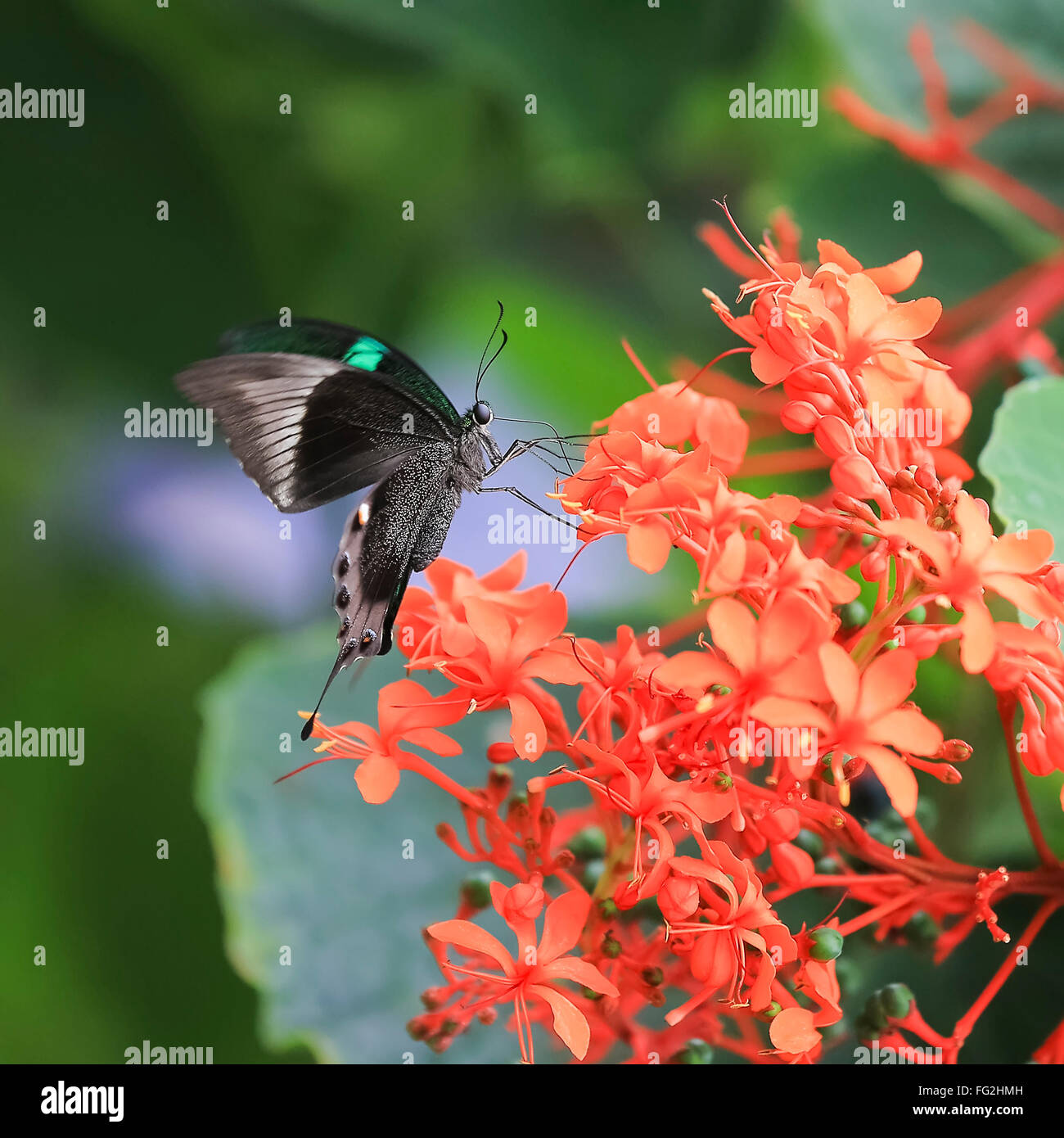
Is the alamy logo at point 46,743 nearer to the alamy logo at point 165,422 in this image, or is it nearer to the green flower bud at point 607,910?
the alamy logo at point 165,422

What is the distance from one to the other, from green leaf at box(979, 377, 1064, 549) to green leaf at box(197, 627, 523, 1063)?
24.4 inches

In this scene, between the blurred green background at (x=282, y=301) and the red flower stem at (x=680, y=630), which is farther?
the blurred green background at (x=282, y=301)

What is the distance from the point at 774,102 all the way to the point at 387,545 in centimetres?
80

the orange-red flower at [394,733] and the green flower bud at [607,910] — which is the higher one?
the orange-red flower at [394,733]

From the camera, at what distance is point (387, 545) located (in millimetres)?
954

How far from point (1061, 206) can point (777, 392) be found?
38cm

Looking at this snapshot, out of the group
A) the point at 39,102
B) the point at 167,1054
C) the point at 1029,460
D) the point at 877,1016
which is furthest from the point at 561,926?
the point at 39,102

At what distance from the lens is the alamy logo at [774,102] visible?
1.33 m

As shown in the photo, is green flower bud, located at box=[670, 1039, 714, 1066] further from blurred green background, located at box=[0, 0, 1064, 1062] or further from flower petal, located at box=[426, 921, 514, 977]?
blurred green background, located at box=[0, 0, 1064, 1062]

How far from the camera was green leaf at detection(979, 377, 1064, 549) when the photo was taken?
79 centimetres

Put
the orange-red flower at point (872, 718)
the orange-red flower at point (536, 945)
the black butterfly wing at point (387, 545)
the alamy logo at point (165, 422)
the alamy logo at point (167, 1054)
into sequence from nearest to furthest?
the orange-red flower at point (872, 718) → the orange-red flower at point (536, 945) → the black butterfly wing at point (387, 545) → the alamy logo at point (167, 1054) → the alamy logo at point (165, 422)

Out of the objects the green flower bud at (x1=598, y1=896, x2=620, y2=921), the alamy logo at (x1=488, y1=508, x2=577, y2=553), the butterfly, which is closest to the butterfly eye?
the butterfly
